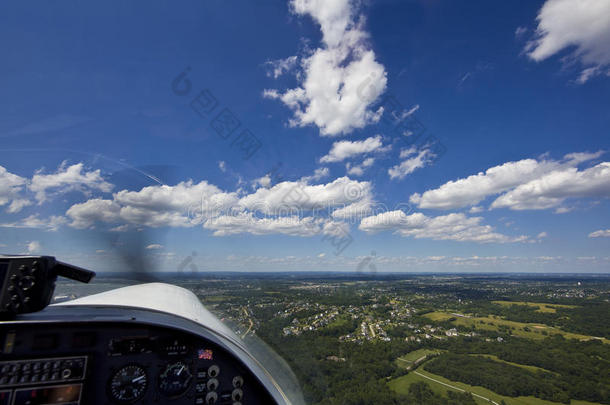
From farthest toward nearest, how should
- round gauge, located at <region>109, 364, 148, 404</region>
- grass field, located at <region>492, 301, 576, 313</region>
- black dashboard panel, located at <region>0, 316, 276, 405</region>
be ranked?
grass field, located at <region>492, 301, 576, 313</region>
round gauge, located at <region>109, 364, 148, 404</region>
black dashboard panel, located at <region>0, 316, 276, 405</region>

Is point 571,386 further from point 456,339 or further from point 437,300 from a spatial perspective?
point 437,300

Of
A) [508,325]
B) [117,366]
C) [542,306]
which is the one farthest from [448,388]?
[542,306]

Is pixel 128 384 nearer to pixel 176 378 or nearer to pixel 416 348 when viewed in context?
pixel 176 378

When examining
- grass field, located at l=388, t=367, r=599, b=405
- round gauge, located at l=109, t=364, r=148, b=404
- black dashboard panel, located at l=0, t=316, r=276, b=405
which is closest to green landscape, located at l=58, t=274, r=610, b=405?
grass field, located at l=388, t=367, r=599, b=405

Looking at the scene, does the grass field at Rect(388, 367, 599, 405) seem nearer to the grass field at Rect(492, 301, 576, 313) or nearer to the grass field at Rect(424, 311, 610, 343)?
the grass field at Rect(424, 311, 610, 343)

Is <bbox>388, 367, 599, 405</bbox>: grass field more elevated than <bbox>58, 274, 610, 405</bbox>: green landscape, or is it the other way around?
<bbox>58, 274, 610, 405</bbox>: green landscape

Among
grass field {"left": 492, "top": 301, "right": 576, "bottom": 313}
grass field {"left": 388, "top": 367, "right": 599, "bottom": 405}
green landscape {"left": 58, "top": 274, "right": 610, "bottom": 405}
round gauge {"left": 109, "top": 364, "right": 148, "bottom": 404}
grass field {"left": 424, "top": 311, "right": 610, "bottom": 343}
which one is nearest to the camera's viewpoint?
round gauge {"left": 109, "top": 364, "right": 148, "bottom": 404}

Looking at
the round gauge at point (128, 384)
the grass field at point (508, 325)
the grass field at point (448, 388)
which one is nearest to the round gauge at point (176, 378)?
the round gauge at point (128, 384)
